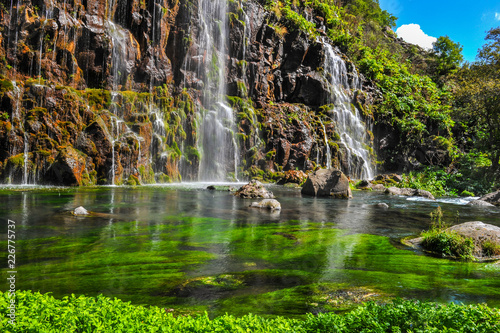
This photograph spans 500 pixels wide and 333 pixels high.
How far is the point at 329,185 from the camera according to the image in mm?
25375

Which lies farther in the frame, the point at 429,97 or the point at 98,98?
the point at 429,97

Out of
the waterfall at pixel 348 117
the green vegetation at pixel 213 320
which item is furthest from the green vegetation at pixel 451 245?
the waterfall at pixel 348 117

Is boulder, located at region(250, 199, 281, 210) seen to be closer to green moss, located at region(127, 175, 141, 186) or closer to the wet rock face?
the wet rock face

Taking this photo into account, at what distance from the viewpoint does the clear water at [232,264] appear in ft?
18.2

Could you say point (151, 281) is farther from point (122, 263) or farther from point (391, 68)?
point (391, 68)

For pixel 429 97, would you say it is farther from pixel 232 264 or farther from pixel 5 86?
pixel 232 264

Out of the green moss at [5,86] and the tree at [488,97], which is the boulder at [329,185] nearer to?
the tree at [488,97]

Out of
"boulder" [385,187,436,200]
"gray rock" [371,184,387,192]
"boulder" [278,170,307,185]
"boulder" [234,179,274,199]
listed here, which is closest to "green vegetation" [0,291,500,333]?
"boulder" [234,179,274,199]

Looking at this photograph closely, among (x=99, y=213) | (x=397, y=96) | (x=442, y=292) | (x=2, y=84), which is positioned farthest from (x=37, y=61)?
(x=397, y=96)

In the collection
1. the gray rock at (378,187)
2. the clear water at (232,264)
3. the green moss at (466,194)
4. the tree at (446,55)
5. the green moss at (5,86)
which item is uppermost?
the tree at (446,55)

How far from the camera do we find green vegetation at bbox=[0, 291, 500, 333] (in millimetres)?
3363

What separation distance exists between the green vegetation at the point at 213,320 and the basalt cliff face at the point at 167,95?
2300 cm

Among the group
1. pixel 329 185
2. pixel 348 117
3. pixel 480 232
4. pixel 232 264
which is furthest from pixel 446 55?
pixel 232 264

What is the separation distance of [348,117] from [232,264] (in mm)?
42447
